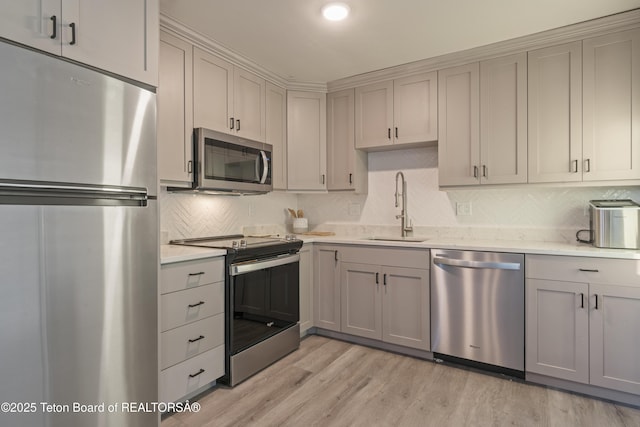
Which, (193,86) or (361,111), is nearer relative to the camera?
(193,86)

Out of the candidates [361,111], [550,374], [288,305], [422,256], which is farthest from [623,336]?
[361,111]

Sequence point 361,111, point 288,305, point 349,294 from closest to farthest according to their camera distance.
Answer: point 288,305 → point 349,294 → point 361,111

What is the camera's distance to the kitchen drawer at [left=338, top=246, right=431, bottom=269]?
9.12 feet

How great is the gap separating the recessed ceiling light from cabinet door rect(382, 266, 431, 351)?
1919mm

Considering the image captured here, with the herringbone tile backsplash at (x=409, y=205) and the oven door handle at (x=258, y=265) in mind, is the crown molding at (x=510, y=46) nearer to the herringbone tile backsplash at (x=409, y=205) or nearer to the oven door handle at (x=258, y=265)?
the herringbone tile backsplash at (x=409, y=205)

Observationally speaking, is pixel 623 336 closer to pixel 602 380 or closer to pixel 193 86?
pixel 602 380

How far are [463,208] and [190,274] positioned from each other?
2394mm

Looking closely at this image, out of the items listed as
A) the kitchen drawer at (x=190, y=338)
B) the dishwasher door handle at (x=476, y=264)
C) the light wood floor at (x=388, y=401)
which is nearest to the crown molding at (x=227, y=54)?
the kitchen drawer at (x=190, y=338)

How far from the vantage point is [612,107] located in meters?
2.38

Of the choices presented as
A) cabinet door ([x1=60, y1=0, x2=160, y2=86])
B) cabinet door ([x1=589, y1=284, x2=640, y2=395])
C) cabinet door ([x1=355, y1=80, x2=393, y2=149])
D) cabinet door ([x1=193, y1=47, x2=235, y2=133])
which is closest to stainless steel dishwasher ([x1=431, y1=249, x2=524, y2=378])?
cabinet door ([x1=589, y1=284, x2=640, y2=395])

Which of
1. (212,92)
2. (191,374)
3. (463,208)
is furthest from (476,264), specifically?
(212,92)

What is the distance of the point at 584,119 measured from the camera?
8.05ft

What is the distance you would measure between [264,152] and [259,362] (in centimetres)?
170

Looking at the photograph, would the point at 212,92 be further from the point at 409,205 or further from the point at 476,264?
the point at 476,264
